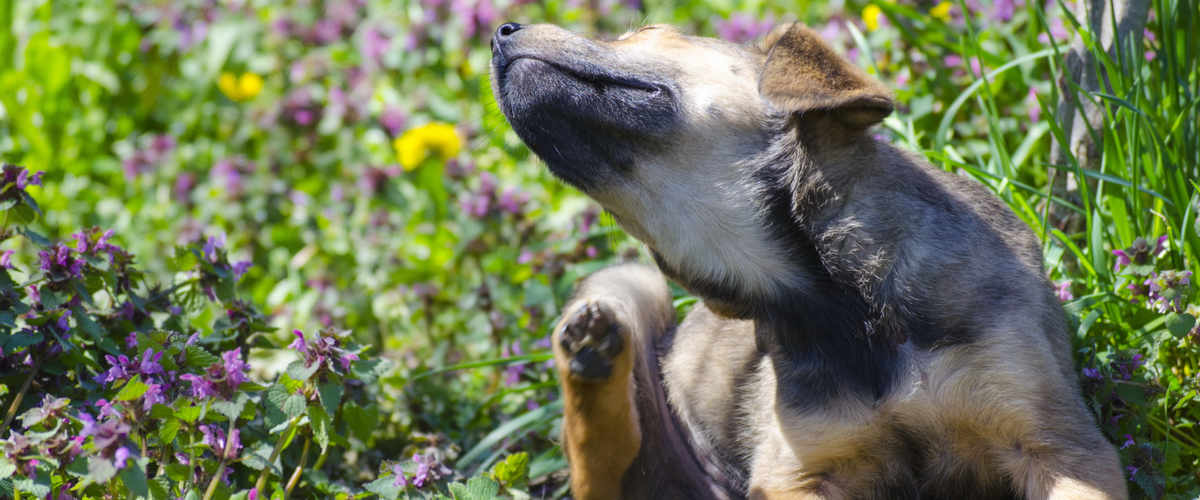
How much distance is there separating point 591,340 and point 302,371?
856 mm

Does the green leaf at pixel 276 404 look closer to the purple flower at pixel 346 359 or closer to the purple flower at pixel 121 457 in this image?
the purple flower at pixel 346 359

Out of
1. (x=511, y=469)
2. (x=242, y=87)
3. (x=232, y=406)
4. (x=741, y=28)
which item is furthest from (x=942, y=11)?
(x=242, y=87)

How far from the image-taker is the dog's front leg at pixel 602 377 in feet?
8.82

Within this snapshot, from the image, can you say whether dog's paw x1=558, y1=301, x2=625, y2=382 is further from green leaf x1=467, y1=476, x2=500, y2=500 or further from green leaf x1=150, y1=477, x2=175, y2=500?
green leaf x1=150, y1=477, x2=175, y2=500

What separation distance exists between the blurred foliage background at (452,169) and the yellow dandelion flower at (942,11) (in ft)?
0.13

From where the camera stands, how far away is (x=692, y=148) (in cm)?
289

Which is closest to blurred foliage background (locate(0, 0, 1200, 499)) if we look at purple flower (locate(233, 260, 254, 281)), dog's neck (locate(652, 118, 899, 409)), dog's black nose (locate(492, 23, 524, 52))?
purple flower (locate(233, 260, 254, 281))

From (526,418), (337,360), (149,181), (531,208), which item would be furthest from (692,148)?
(149,181)

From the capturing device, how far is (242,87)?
23.4ft

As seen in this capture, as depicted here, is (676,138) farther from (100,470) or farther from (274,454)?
(100,470)

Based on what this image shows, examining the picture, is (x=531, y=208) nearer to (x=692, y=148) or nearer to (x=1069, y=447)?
(x=692, y=148)

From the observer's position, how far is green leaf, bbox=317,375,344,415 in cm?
269

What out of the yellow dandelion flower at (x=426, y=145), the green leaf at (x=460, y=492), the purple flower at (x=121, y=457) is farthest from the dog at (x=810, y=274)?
the yellow dandelion flower at (x=426, y=145)

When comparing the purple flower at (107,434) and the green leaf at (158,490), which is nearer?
the purple flower at (107,434)
